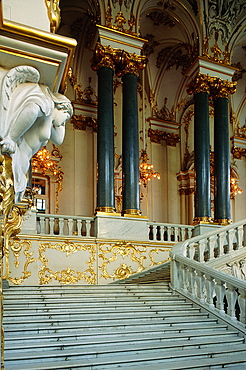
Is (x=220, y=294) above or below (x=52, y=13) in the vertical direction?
below

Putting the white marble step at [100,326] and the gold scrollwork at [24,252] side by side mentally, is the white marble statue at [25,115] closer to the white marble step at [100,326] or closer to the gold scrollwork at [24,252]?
the white marble step at [100,326]

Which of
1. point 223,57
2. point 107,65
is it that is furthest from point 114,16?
point 223,57

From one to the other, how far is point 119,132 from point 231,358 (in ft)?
41.1

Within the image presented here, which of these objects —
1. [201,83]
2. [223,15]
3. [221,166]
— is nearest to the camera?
[221,166]

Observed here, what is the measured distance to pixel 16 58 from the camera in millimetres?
1854

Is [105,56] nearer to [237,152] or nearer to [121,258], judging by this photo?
[121,258]

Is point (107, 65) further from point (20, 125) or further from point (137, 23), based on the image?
point (20, 125)

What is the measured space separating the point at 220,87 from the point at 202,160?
276 cm

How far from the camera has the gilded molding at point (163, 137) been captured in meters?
18.1

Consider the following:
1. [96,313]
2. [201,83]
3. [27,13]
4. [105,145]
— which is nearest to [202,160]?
[201,83]

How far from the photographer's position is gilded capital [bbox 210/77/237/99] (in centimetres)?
1388

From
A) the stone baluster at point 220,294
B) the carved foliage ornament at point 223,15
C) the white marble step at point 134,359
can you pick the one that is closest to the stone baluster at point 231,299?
→ the stone baluster at point 220,294

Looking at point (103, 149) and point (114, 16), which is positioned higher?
point (114, 16)

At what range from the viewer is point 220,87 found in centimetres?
1396
